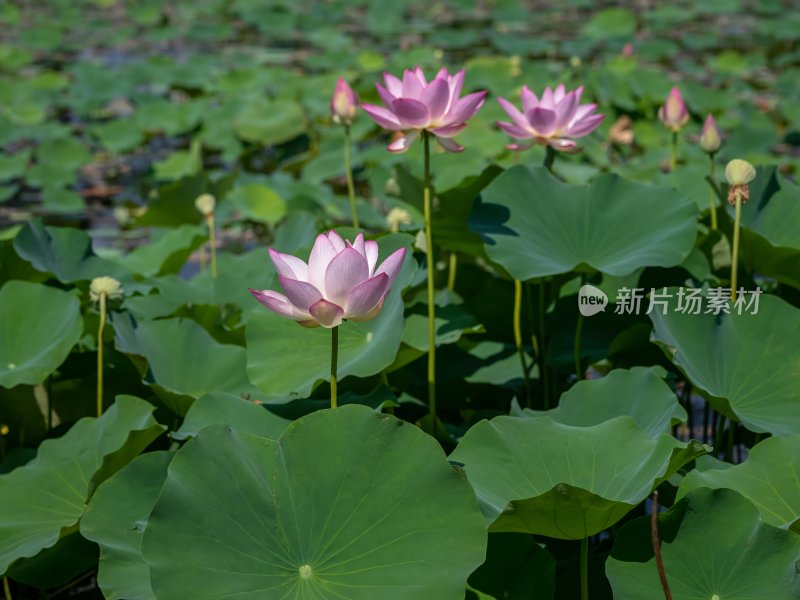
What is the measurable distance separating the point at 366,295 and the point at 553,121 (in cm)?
79

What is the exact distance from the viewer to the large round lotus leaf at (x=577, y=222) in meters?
1.80

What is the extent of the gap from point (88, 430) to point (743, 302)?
111 centimetres

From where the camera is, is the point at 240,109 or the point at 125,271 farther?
the point at 240,109

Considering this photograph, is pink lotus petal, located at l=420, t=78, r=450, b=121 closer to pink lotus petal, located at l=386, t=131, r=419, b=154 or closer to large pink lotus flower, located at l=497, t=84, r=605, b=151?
pink lotus petal, located at l=386, t=131, r=419, b=154

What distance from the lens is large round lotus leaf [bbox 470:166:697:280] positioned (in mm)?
1801

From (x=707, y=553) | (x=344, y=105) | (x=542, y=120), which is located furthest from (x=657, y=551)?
(x=344, y=105)

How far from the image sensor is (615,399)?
155cm

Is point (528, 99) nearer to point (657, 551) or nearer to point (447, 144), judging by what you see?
point (447, 144)

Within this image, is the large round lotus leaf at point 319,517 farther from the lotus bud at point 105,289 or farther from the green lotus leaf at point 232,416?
the lotus bud at point 105,289

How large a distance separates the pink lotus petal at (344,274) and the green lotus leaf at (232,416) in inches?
16.1

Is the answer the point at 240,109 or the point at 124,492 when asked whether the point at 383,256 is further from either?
the point at 240,109

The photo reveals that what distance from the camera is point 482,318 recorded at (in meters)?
2.11

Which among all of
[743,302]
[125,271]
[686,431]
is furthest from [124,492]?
[686,431]

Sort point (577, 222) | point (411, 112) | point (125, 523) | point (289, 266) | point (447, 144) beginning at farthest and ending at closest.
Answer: point (577, 222) < point (447, 144) < point (411, 112) < point (125, 523) < point (289, 266)
